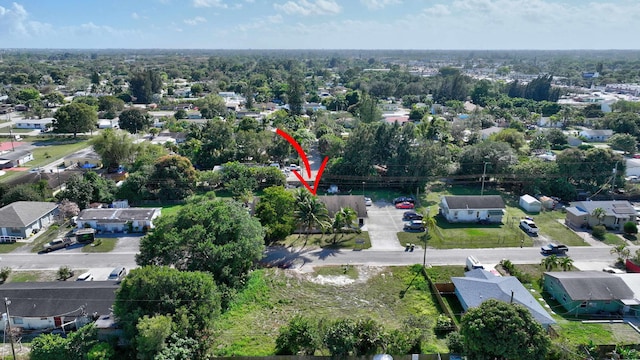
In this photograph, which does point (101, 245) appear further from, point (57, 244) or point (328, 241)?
→ point (328, 241)

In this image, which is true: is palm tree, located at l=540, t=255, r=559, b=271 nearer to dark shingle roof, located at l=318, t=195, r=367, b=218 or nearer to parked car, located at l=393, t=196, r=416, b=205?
dark shingle roof, located at l=318, t=195, r=367, b=218

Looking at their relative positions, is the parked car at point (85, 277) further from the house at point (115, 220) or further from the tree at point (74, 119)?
the tree at point (74, 119)

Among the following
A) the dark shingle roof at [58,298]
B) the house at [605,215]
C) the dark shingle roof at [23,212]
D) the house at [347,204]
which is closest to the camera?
the dark shingle roof at [58,298]

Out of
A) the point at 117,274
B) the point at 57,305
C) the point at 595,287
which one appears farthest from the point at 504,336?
the point at 117,274

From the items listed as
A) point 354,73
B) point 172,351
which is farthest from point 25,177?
point 354,73

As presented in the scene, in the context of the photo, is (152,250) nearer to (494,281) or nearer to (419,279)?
(419,279)

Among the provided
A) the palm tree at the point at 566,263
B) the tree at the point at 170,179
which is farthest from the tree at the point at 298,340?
the tree at the point at 170,179

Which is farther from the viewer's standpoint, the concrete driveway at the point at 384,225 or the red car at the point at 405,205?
the red car at the point at 405,205
